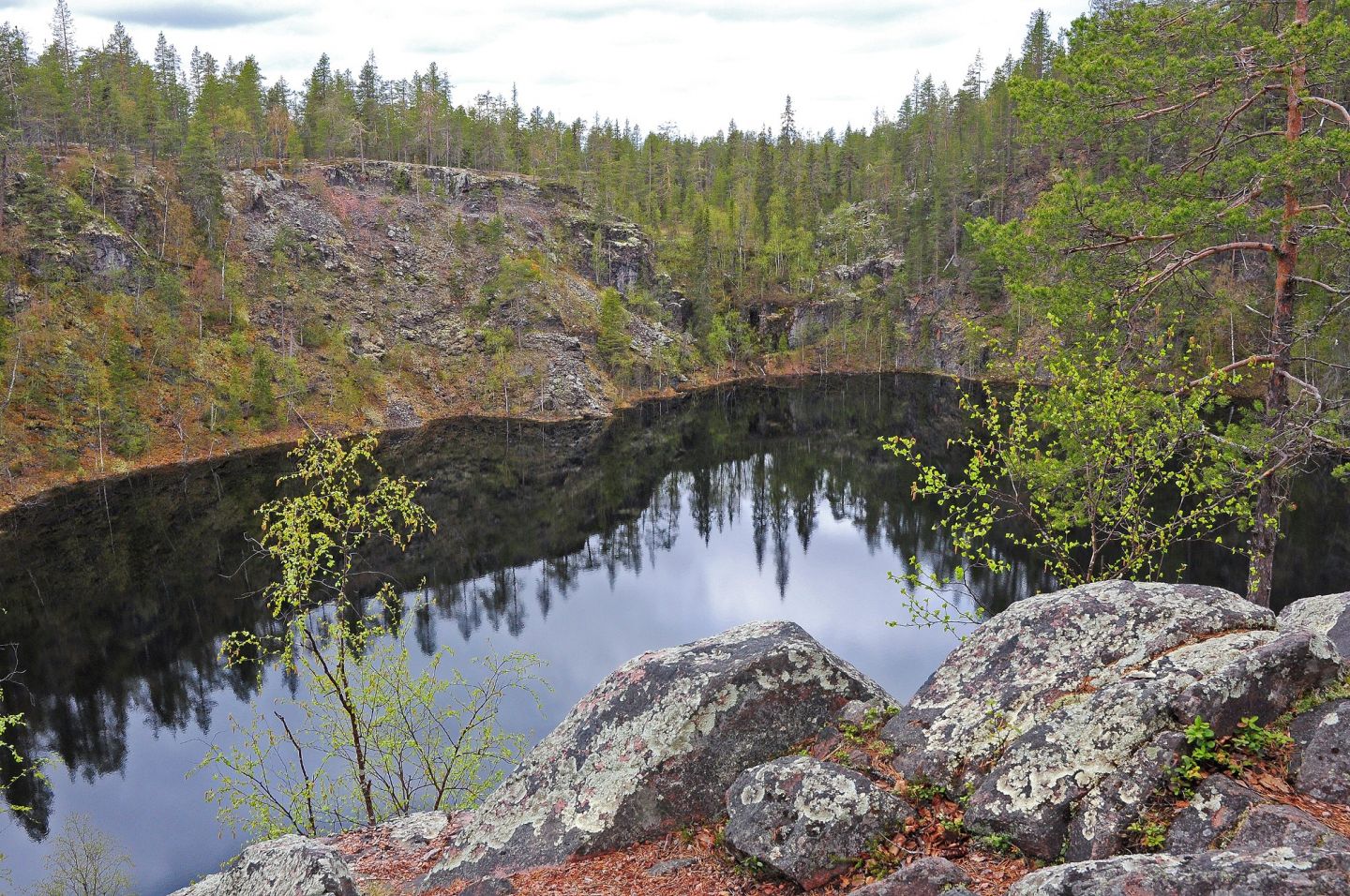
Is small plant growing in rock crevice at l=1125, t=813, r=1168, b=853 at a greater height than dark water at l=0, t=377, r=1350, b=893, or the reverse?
small plant growing in rock crevice at l=1125, t=813, r=1168, b=853

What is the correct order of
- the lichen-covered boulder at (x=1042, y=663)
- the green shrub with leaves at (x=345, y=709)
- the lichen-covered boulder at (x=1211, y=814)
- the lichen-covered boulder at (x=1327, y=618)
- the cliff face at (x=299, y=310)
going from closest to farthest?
the lichen-covered boulder at (x=1211, y=814) < the lichen-covered boulder at (x=1042, y=663) < the lichen-covered boulder at (x=1327, y=618) < the green shrub with leaves at (x=345, y=709) < the cliff face at (x=299, y=310)

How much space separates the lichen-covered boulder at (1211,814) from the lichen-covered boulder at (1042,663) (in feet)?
4.71

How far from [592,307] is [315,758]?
88538mm

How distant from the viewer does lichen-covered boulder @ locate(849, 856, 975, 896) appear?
598 centimetres

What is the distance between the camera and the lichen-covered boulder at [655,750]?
8.80 metres

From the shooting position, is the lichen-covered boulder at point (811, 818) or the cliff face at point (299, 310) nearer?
the lichen-covered boulder at point (811, 818)

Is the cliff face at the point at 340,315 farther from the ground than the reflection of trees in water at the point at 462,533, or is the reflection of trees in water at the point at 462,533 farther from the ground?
the cliff face at the point at 340,315

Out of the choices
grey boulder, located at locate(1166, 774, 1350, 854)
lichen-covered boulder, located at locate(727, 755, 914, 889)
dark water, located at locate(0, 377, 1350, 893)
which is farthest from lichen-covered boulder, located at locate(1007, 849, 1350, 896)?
dark water, located at locate(0, 377, 1350, 893)

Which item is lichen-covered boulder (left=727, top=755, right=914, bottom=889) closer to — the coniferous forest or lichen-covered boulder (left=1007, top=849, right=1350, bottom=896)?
the coniferous forest

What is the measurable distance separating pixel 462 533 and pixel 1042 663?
52.2 meters

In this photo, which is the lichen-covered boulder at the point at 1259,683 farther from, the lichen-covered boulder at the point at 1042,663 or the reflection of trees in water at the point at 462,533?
the reflection of trees in water at the point at 462,533

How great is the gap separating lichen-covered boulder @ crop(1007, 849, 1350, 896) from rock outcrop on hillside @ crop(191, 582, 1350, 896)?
1cm

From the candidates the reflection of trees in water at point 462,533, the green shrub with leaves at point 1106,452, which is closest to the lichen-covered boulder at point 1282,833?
the green shrub with leaves at point 1106,452

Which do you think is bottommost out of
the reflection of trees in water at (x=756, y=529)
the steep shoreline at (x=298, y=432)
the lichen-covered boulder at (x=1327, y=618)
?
the reflection of trees in water at (x=756, y=529)
